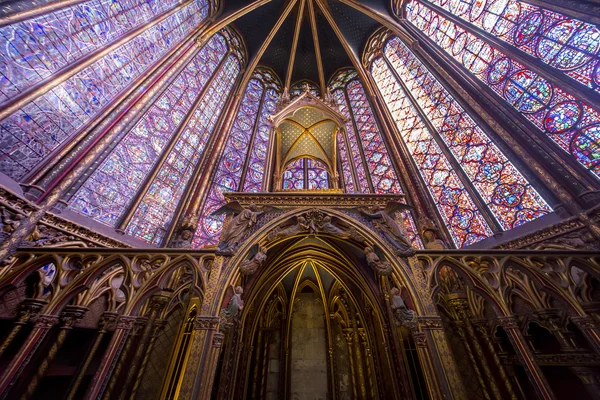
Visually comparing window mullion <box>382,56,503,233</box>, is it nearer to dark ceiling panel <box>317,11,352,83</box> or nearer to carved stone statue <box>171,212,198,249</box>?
dark ceiling panel <box>317,11,352,83</box>

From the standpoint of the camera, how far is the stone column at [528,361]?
2494 mm

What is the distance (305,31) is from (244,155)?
34.8 feet

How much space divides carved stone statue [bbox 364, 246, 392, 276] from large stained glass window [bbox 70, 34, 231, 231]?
20.3 feet

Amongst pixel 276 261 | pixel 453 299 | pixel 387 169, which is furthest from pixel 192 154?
pixel 453 299

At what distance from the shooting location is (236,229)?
3889 mm

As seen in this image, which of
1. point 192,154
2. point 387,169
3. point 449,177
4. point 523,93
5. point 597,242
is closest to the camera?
point 597,242

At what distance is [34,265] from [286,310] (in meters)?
7.35

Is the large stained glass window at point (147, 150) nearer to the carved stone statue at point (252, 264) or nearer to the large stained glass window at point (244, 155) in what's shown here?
the large stained glass window at point (244, 155)

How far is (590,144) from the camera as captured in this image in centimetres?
444

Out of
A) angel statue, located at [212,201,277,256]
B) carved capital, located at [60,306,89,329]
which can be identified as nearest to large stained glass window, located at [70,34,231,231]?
carved capital, located at [60,306,89,329]

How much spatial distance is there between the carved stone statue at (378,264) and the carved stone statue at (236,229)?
2.12 m

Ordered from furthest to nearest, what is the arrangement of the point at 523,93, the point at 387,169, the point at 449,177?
the point at 387,169
the point at 449,177
the point at 523,93

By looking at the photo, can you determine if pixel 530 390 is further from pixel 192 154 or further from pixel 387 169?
pixel 192 154

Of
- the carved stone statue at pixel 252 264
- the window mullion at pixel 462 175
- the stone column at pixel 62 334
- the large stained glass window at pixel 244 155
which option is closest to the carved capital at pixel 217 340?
the carved stone statue at pixel 252 264
